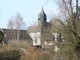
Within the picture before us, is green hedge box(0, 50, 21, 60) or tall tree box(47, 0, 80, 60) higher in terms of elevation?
tall tree box(47, 0, 80, 60)

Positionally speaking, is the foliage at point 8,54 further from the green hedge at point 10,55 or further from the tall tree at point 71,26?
the tall tree at point 71,26

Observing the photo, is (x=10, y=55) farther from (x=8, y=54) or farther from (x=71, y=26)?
(x=71, y=26)

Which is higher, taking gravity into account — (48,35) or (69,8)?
(69,8)

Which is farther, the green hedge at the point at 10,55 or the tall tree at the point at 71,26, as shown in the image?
the green hedge at the point at 10,55

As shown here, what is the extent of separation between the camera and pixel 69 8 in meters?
20.0

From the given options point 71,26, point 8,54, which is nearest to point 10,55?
point 8,54

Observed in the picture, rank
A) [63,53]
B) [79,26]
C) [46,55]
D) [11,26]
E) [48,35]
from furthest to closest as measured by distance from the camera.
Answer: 1. [11,26]
2. [46,55]
3. [48,35]
4. [63,53]
5. [79,26]

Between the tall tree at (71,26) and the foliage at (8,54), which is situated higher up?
the tall tree at (71,26)

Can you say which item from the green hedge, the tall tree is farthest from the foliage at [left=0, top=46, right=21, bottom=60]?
the tall tree

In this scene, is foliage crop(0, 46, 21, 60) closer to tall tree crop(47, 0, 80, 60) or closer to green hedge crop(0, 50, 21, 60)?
green hedge crop(0, 50, 21, 60)

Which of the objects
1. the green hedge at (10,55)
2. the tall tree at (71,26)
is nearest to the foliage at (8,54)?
the green hedge at (10,55)

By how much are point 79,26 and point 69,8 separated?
62.9 inches

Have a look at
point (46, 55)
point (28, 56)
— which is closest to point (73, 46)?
point (46, 55)

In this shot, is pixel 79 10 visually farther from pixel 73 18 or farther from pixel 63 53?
pixel 63 53
